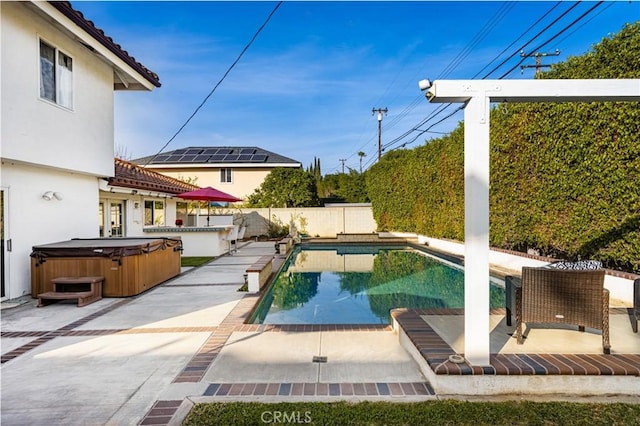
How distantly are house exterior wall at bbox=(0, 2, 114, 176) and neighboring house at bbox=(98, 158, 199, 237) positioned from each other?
1.20 m

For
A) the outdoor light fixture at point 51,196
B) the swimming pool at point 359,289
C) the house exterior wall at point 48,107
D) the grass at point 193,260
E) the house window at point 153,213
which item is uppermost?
the house exterior wall at point 48,107

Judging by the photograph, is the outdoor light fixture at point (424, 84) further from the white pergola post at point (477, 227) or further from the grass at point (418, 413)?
the grass at point (418, 413)

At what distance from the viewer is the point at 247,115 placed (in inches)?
1132

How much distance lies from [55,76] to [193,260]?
7467 mm

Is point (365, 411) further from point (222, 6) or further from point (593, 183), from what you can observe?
point (222, 6)

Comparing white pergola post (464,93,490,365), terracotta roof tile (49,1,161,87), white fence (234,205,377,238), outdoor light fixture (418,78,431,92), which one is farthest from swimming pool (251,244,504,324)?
white fence (234,205,377,238)

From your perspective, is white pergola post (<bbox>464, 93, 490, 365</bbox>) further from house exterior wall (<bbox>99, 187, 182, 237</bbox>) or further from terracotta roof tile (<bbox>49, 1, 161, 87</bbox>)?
house exterior wall (<bbox>99, 187, 182, 237</bbox>)

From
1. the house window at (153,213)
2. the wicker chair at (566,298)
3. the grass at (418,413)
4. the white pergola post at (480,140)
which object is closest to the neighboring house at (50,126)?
the house window at (153,213)

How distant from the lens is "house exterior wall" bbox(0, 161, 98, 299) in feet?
25.3

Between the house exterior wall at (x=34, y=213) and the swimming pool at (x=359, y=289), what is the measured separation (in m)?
5.37

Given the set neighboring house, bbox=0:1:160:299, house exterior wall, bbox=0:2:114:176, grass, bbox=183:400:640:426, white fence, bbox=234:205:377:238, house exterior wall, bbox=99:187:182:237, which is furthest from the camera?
white fence, bbox=234:205:377:238

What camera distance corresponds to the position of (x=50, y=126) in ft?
27.5

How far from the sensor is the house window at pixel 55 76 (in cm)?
836

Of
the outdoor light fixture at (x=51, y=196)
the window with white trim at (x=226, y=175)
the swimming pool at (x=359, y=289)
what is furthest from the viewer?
the window with white trim at (x=226, y=175)
